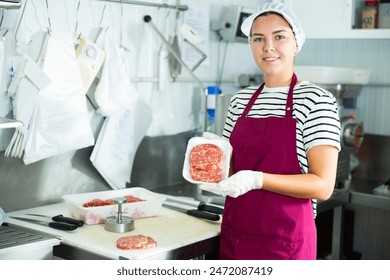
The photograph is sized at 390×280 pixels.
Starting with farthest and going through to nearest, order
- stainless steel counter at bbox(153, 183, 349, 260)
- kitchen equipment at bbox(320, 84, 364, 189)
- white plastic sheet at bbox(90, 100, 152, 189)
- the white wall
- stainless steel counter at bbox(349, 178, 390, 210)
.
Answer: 1. kitchen equipment at bbox(320, 84, 364, 189)
2. stainless steel counter at bbox(349, 178, 390, 210)
3. stainless steel counter at bbox(153, 183, 349, 260)
4. white plastic sheet at bbox(90, 100, 152, 189)
5. the white wall

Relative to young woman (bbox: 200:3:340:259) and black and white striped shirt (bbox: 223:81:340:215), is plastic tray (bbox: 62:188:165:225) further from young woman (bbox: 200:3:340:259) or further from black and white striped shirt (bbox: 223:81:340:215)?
black and white striped shirt (bbox: 223:81:340:215)

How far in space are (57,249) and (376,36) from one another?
1.75 m

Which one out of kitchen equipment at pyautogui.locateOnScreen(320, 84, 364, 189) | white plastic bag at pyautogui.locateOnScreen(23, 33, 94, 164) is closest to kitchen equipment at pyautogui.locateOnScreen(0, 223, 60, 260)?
white plastic bag at pyautogui.locateOnScreen(23, 33, 94, 164)

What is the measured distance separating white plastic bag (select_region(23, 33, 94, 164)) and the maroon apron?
2.19 feet

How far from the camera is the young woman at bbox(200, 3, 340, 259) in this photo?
5.26 feet

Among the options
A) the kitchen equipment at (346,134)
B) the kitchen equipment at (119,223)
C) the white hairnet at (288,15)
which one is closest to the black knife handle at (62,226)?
the kitchen equipment at (119,223)

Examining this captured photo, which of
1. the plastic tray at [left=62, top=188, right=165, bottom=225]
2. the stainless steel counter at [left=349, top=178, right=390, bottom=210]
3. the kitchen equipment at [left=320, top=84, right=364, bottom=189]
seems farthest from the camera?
the kitchen equipment at [left=320, top=84, right=364, bottom=189]

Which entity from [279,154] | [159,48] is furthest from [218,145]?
[159,48]

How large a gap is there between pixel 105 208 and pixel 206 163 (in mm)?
431

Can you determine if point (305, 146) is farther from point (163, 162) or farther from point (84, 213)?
point (163, 162)

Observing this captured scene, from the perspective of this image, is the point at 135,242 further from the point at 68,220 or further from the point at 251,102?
the point at 251,102

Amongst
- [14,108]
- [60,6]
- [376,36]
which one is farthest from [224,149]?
[376,36]

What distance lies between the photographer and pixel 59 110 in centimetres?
208
